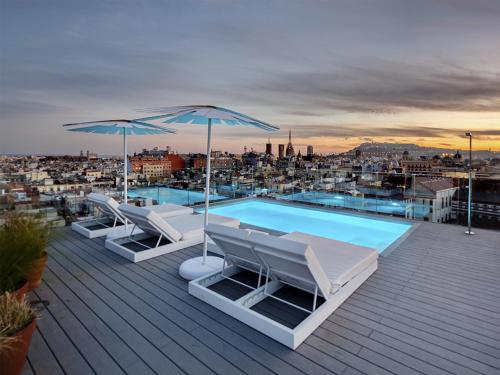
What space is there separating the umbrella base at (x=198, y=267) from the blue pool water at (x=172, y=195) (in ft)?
14.2

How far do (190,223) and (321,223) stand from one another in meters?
3.15

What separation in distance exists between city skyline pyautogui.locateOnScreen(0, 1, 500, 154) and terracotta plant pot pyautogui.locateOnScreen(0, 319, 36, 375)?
4562 millimetres

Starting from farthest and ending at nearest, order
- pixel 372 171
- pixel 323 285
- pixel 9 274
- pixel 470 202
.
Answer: pixel 372 171 → pixel 470 202 → pixel 323 285 → pixel 9 274

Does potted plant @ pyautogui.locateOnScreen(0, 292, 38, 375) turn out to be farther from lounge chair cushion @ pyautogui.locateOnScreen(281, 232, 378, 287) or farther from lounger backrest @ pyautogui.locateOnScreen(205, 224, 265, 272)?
lounge chair cushion @ pyautogui.locateOnScreen(281, 232, 378, 287)

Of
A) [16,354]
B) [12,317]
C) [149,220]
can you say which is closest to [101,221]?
[149,220]

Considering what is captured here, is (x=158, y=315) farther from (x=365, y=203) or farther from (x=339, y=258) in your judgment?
(x=365, y=203)

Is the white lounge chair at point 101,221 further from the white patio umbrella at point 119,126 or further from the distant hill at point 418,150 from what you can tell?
the distant hill at point 418,150

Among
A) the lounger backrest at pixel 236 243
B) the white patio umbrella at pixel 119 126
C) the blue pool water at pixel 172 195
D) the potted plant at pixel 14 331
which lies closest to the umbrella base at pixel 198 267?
the lounger backrest at pixel 236 243

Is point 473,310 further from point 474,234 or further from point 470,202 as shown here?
point 470,202

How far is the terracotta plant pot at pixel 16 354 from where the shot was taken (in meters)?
1.61

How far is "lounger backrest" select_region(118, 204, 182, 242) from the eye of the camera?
3.86 meters

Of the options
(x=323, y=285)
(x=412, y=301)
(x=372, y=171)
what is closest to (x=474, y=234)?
(x=372, y=171)

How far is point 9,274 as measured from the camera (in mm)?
2377

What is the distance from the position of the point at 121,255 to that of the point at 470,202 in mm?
6964
